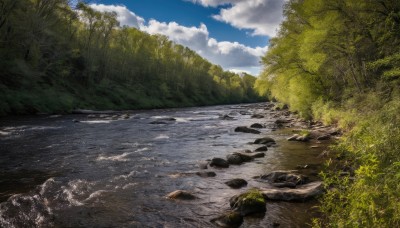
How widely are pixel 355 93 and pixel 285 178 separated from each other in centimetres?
1267

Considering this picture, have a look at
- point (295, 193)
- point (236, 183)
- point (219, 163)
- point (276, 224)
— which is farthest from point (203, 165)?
point (276, 224)

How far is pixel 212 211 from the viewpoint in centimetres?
835

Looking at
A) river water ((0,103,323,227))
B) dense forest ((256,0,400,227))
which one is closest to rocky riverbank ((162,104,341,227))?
river water ((0,103,323,227))

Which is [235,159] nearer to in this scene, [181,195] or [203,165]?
[203,165]

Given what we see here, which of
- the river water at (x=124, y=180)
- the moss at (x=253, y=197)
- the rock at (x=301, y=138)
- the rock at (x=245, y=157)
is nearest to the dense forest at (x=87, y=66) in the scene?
the river water at (x=124, y=180)

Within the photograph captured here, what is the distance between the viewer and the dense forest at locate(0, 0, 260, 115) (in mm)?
36688

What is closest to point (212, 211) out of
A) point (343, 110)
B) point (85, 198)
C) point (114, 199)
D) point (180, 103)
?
point (114, 199)

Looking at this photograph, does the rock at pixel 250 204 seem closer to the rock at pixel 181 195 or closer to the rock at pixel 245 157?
the rock at pixel 181 195

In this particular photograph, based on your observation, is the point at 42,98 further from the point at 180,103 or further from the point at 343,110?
the point at 180,103

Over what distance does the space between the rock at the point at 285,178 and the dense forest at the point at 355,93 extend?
1.15m

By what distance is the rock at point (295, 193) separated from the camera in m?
8.98

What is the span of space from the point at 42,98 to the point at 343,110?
36438 millimetres

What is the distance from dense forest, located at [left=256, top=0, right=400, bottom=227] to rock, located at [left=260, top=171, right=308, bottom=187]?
1155 millimetres

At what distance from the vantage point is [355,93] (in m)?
20.4
